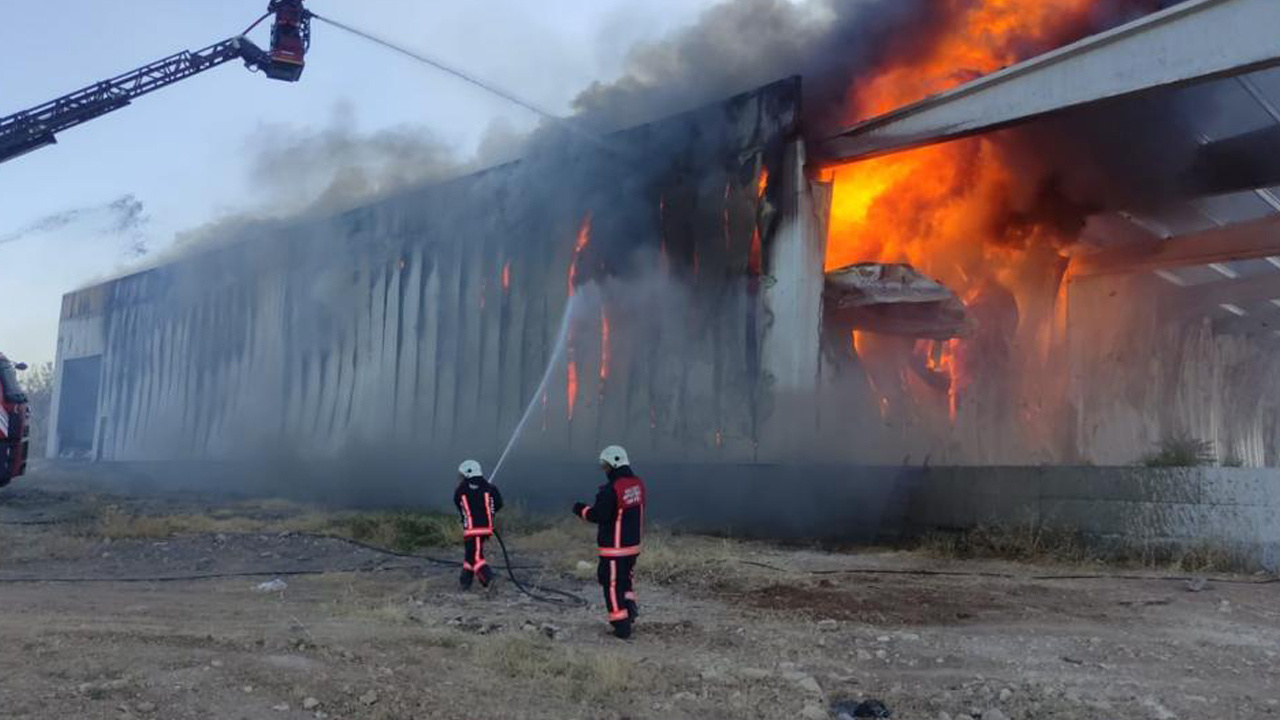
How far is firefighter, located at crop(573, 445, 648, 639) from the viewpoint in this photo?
232 inches

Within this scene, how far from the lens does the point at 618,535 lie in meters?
6.05

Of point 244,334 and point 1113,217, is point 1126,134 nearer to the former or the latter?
point 1113,217

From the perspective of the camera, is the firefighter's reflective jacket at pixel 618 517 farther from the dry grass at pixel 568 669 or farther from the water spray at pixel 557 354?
the water spray at pixel 557 354

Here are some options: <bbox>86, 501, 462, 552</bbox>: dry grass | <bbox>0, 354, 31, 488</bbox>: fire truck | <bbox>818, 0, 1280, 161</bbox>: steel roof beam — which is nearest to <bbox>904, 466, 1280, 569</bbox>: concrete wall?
<bbox>818, 0, 1280, 161</bbox>: steel roof beam

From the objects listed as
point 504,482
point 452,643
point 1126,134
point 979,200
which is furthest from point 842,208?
point 452,643

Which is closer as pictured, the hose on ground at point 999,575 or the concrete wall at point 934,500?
the hose on ground at point 999,575

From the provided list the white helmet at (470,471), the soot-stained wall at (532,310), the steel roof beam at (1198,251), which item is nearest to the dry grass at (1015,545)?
the soot-stained wall at (532,310)

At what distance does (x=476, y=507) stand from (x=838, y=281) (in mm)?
5835

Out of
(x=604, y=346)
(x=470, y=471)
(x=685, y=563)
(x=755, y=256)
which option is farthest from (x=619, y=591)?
(x=604, y=346)

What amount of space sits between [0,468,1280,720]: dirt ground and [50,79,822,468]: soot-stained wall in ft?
10.4

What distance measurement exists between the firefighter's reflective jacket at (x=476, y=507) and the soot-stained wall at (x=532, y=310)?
14.5 feet

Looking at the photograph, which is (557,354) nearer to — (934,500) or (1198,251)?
(934,500)

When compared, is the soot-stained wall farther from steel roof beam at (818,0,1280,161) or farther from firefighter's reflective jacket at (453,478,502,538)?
firefighter's reflective jacket at (453,478,502,538)

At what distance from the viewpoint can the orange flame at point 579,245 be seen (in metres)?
13.6
